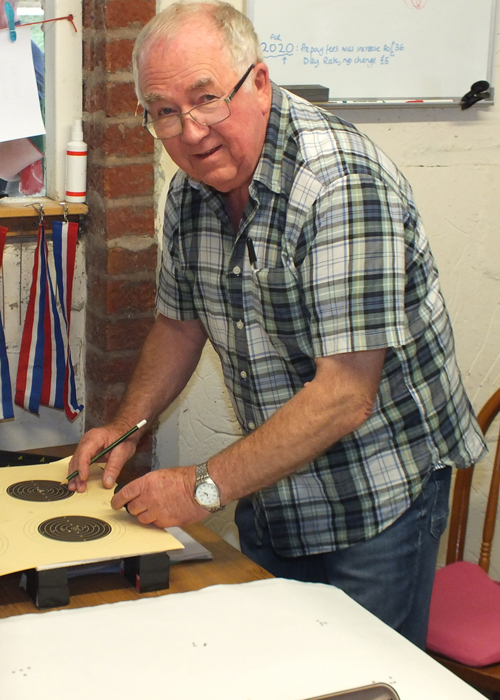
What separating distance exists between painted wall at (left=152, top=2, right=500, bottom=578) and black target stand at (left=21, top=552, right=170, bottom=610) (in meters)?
0.79

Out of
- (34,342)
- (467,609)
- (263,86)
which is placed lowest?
(467,609)

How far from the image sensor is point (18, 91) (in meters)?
1.75

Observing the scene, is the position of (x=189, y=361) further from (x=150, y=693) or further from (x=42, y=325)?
(x=150, y=693)

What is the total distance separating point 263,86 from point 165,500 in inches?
26.3

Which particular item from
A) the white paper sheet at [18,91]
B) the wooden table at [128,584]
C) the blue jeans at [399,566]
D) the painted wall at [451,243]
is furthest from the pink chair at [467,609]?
the white paper sheet at [18,91]

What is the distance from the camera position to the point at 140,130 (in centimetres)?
176

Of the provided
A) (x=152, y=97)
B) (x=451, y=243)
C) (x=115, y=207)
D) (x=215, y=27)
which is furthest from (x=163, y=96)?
(x=451, y=243)

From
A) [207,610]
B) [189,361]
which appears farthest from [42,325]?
[207,610]

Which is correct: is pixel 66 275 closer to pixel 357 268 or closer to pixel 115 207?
pixel 115 207

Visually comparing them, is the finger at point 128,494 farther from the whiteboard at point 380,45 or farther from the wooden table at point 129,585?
the whiteboard at point 380,45

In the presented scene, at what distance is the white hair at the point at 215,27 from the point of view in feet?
4.06

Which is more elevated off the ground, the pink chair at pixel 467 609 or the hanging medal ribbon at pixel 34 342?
the hanging medal ribbon at pixel 34 342

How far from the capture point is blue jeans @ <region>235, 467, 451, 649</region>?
140 centimetres

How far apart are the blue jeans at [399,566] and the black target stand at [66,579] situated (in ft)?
1.17
